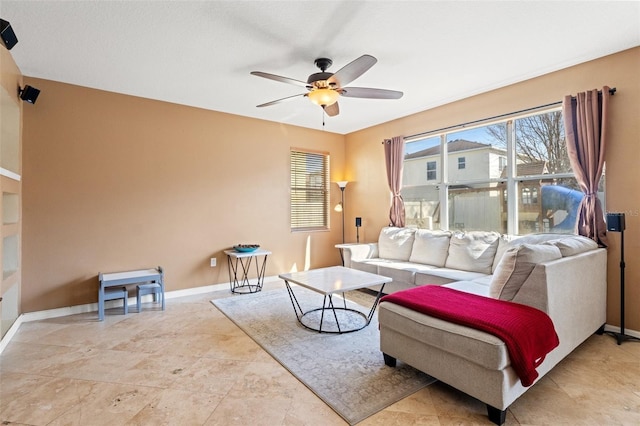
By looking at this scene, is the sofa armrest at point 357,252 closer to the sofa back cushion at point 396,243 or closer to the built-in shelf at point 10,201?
the sofa back cushion at point 396,243

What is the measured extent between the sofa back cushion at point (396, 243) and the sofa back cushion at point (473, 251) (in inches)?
26.0

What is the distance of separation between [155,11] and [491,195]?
13.5ft

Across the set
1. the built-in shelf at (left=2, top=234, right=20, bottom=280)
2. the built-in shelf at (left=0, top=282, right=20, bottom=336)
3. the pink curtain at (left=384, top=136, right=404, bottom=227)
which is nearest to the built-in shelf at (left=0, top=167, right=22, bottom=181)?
the built-in shelf at (left=2, top=234, right=20, bottom=280)

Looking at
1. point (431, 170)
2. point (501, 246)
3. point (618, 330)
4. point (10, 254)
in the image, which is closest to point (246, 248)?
point (10, 254)

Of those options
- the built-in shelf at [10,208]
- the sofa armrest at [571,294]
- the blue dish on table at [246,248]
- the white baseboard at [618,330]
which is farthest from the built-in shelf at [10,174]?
the white baseboard at [618,330]

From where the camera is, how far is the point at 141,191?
13.9 ft

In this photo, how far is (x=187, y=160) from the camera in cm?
455

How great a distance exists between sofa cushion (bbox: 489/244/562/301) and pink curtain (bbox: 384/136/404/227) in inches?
111

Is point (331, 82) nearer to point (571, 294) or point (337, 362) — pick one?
point (337, 362)

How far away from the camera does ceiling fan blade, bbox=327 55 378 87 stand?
241 cm

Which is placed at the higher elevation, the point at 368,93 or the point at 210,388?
the point at 368,93

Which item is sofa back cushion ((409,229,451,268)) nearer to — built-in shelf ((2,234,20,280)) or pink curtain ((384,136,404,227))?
pink curtain ((384,136,404,227))

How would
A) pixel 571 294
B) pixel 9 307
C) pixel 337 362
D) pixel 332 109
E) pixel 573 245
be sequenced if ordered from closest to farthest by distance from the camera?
1. pixel 571 294
2. pixel 337 362
3. pixel 573 245
4. pixel 9 307
5. pixel 332 109

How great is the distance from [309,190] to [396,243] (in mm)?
1956
